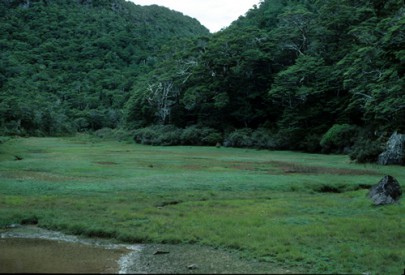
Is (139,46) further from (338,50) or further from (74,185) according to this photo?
(74,185)

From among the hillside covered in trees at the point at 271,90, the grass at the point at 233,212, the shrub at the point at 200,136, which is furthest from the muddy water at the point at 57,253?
the shrub at the point at 200,136

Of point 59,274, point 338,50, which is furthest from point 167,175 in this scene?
point 338,50

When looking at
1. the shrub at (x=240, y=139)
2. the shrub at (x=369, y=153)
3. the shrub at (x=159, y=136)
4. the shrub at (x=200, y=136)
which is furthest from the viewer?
the shrub at (x=159, y=136)

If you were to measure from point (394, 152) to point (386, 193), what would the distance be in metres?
20.5

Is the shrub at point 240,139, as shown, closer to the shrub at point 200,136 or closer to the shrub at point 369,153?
the shrub at point 200,136

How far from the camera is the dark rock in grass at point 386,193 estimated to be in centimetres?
2136

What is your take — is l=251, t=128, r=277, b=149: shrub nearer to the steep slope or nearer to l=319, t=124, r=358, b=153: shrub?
l=319, t=124, r=358, b=153: shrub

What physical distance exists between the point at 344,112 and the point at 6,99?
79.4 metres

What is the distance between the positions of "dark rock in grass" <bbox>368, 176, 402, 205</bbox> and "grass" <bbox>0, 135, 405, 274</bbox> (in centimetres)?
59

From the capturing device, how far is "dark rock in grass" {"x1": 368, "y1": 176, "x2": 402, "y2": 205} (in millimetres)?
21359

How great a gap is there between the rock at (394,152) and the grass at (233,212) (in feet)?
21.5

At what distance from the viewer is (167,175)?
104ft

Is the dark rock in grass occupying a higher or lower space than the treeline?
lower

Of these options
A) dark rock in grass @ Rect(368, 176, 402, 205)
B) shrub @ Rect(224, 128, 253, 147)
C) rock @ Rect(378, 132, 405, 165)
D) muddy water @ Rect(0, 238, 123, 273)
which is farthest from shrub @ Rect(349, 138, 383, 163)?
muddy water @ Rect(0, 238, 123, 273)
